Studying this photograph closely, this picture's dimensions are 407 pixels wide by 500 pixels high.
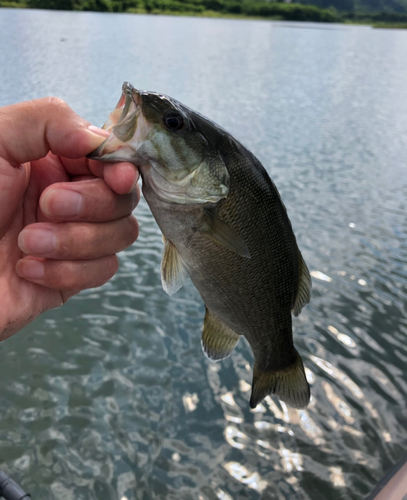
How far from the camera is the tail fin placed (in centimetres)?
249

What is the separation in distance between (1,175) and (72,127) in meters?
0.46

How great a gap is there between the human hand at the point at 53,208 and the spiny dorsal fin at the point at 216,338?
0.64 m

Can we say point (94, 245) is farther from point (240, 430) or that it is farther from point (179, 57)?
point (179, 57)

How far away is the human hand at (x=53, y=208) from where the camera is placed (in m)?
1.95

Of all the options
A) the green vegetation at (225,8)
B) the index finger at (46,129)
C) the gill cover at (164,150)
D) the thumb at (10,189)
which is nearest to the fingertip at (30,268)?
the thumb at (10,189)

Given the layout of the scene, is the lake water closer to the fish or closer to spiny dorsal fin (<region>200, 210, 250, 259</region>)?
the fish

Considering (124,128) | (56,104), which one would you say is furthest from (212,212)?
(56,104)

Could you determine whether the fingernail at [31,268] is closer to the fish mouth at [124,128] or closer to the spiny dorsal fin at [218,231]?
the fish mouth at [124,128]

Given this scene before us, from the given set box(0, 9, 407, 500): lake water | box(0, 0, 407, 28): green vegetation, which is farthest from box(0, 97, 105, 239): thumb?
box(0, 0, 407, 28): green vegetation

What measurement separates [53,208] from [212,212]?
2.44 feet

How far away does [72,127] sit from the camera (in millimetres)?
1938

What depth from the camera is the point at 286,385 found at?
252 centimetres

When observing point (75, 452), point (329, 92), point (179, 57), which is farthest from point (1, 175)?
point (179, 57)

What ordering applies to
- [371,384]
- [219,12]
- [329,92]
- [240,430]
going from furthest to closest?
[219,12] → [329,92] → [371,384] → [240,430]
